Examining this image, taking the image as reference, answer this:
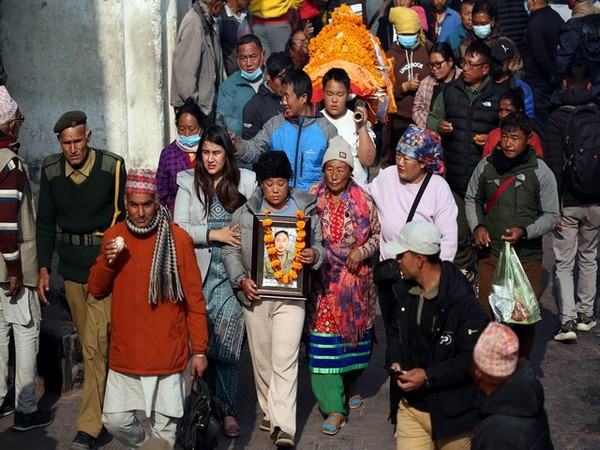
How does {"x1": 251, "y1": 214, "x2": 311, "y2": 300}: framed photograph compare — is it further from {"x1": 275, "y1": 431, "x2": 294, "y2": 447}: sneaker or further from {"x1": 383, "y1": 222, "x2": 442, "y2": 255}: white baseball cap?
{"x1": 383, "y1": 222, "x2": 442, "y2": 255}: white baseball cap

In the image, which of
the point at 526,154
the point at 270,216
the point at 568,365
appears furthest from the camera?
the point at 568,365

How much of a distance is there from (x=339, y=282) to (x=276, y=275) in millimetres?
647

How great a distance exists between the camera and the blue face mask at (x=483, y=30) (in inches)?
462

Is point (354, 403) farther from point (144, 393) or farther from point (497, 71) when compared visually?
point (497, 71)

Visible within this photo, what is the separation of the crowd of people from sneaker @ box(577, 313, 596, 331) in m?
0.02

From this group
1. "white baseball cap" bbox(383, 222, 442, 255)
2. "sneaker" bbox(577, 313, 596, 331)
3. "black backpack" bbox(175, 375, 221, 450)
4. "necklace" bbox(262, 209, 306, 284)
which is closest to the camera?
"white baseball cap" bbox(383, 222, 442, 255)

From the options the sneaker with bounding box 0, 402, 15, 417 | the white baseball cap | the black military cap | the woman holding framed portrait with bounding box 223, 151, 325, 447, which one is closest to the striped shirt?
the black military cap

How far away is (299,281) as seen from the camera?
7426 millimetres

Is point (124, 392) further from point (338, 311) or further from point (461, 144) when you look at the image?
point (461, 144)

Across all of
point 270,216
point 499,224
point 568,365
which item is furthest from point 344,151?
point 568,365

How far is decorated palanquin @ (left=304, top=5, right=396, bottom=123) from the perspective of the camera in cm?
1010

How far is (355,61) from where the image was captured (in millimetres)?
10445

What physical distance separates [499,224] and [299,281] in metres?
1.96

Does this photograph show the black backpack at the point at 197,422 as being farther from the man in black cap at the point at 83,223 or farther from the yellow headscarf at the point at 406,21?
the yellow headscarf at the point at 406,21
